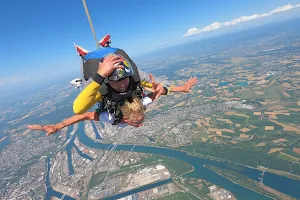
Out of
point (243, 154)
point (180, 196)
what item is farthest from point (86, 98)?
point (243, 154)

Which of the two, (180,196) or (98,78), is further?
(180,196)

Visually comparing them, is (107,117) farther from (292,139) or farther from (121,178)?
(292,139)

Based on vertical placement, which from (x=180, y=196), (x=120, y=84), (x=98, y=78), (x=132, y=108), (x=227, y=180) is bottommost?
(x=227, y=180)

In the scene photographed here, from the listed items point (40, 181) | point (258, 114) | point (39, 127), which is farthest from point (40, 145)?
point (39, 127)

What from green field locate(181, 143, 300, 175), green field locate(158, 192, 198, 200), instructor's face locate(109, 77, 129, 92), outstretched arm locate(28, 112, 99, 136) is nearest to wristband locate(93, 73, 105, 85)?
instructor's face locate(109, 77, 129, 92)

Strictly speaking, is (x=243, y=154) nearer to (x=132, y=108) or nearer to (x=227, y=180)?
(x=227, y=180)
